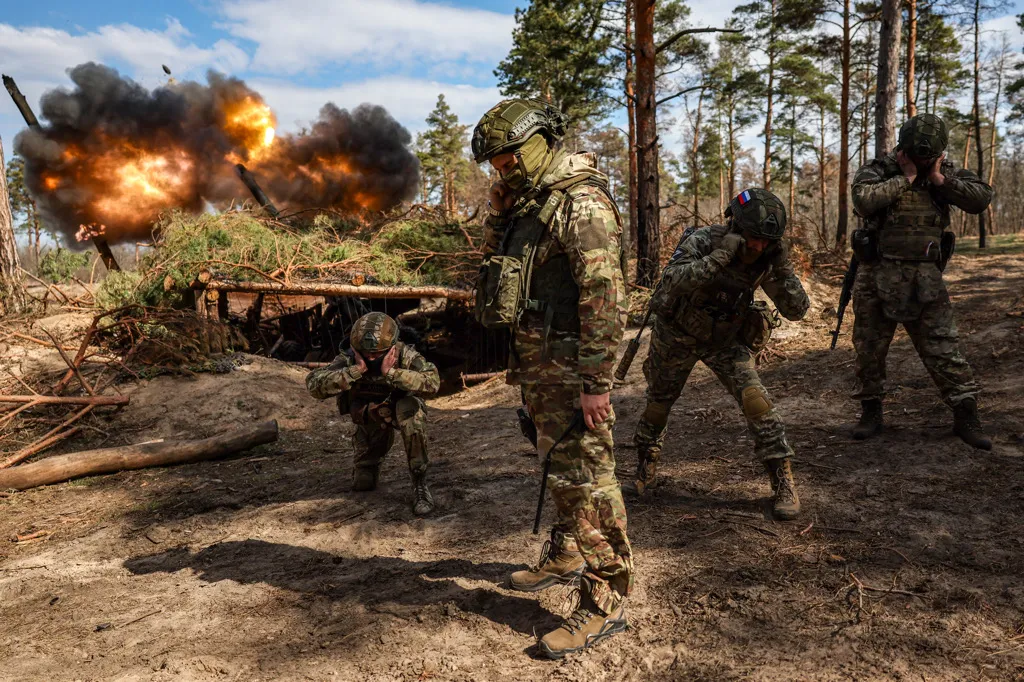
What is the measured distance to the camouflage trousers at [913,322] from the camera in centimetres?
486

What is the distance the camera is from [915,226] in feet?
16.5

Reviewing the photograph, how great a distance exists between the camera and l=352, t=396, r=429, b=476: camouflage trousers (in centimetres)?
491

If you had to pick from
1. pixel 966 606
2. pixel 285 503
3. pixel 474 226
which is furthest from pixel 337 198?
pixel 966 606

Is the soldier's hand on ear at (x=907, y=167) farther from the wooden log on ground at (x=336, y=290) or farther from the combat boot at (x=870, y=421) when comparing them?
the wooden log on ground at (x=336, y=290)

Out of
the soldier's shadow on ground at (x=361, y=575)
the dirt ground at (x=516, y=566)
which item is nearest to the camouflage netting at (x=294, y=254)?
the dirt ground at (x=516, y=566)

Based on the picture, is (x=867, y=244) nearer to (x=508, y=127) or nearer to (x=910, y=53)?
(x=508, y=127)

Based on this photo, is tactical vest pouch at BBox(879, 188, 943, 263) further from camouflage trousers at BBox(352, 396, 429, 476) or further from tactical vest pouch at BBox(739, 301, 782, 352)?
camouflage trousers at BBox(352, 396, 429, 476)

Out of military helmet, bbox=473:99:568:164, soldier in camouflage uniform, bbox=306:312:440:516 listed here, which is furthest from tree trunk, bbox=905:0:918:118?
military helmet, bbox=473:99:568:164

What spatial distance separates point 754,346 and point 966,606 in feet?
6.00

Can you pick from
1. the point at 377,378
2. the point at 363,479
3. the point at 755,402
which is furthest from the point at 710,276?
the point at 363,479

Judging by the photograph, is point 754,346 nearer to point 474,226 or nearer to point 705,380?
point 705,380

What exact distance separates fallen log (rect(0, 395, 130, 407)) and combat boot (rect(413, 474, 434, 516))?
4.80 metres

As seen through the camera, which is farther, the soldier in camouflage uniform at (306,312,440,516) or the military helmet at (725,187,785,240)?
the soldier in camouflage uniform at (306,312,440,516)

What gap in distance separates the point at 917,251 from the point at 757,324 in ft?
6.48
